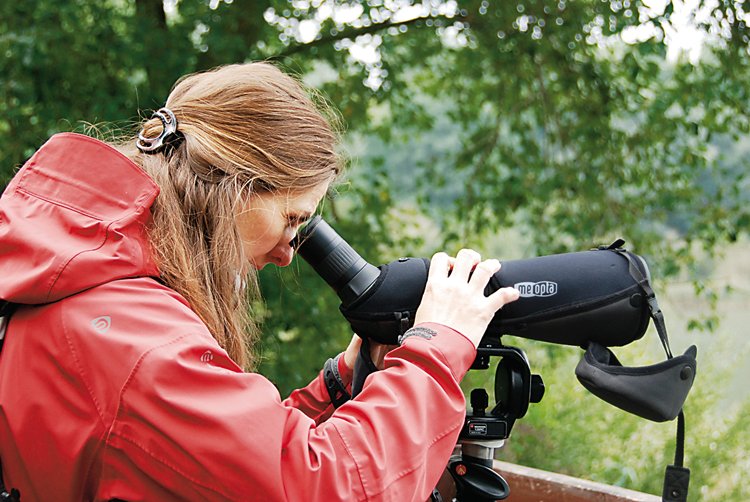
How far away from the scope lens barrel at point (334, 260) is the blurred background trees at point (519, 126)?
6.89ft

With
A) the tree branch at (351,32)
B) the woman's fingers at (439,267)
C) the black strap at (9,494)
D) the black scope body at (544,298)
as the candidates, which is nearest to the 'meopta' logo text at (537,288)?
the black scope body at (544,298)

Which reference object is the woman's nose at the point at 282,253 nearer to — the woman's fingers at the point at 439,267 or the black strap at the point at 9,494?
the woman's fingers at the point at 439,267

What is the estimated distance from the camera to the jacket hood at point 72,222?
1.07 m

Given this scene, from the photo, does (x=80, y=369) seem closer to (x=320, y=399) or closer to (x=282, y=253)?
(x=282, y=253)

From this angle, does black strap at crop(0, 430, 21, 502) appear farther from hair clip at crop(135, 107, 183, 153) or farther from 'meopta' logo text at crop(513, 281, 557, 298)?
'meopta' logo text at crop(513, 281, 557, 298)

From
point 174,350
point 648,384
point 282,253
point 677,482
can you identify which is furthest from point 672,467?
point 174,350

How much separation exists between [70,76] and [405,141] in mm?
2236

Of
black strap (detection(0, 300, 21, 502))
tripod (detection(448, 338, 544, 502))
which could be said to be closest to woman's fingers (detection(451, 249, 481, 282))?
tripod (detection(448, 338, 544, 502))

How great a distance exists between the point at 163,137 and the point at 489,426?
715mm

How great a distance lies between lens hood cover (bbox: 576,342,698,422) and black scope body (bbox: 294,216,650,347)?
3.5 inches

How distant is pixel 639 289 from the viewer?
1.47 metres

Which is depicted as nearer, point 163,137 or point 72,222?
point 72,222

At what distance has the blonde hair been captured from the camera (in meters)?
1.26

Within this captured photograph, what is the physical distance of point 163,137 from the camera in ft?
4.29
